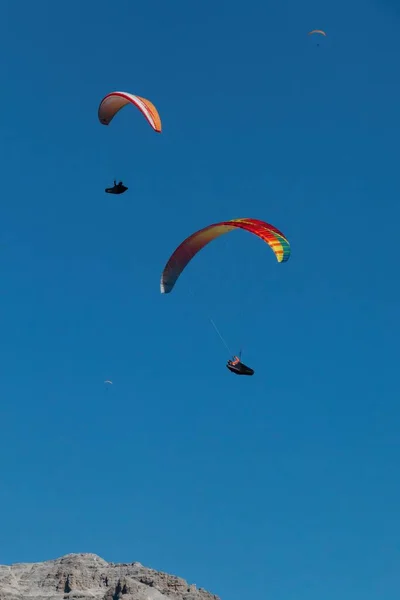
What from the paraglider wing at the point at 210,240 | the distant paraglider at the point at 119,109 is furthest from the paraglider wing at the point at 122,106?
the paraglider wing at the point at 210,240

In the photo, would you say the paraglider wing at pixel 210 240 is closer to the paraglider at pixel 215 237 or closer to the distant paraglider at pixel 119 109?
the paraglider at pixel 215 237

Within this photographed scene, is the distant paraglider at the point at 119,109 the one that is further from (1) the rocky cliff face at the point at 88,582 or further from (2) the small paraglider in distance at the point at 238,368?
(1) the rocky cliff face at the point at 88,582

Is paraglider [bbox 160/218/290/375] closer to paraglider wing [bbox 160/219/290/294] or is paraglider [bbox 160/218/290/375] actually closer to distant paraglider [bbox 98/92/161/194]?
paraglider wing [bbox 160/219/290/294]

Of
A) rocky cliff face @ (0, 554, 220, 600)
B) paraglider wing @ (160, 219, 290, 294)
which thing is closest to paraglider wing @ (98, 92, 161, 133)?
paraglider wing @ (160, 219, 290, 294)

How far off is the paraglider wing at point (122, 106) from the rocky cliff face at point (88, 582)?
326 ft

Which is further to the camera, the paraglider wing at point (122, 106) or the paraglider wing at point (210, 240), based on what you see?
the paraglider wing at point (210, 240)

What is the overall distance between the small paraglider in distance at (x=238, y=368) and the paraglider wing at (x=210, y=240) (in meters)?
6.92

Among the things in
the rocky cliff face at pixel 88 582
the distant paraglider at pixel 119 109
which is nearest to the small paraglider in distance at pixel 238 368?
the distant paraglider at pixel 119 109

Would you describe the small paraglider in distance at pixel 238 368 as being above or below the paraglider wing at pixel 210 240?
below

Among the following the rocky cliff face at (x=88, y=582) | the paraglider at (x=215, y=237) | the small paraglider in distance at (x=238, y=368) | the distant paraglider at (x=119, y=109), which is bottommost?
the small paraglider in distance at (x=238, y=368)

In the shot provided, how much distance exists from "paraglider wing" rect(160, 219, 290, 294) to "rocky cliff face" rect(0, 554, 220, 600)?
97.3m

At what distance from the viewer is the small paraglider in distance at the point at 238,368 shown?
68.9m

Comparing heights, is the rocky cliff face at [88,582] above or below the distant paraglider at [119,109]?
above

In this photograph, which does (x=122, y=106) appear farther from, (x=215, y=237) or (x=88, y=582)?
(x=88, y=582)
